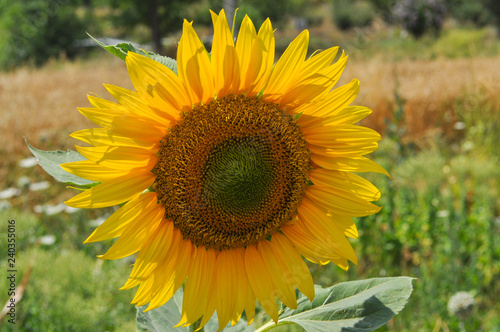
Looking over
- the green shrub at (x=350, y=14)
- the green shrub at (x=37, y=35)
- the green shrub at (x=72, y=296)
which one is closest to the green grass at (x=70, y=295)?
the green shrub at (x=72, y=296)

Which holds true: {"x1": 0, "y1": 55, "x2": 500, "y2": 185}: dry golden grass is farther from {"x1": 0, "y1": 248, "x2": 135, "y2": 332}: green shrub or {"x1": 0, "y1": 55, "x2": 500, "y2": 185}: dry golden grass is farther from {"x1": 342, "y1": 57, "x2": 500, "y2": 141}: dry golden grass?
{"x1": 0, "y1": 248, "x2": 135, "y2": 332}: green shrub

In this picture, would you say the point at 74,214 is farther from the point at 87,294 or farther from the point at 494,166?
the point at 494,166

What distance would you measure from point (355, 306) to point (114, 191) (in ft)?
1.82

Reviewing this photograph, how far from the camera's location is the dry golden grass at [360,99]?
5980 mm

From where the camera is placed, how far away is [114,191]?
2.98ft

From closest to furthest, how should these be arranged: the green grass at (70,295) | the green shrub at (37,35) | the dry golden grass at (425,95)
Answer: the green grass at (70,295) → the dry golden grass at (425,95) → the green shrub at (37,35)

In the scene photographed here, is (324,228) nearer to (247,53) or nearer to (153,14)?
(247,53)

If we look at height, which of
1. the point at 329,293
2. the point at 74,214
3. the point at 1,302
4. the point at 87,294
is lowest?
the point at 74,214

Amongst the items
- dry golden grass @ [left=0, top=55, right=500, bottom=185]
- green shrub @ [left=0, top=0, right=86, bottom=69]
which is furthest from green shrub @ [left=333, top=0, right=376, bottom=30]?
dry golden grass @ [left=0, top=55, right=500, bottom=185]

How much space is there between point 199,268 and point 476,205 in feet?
10.0

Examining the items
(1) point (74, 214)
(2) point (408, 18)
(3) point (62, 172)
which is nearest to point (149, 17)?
(2) point (408, 18)

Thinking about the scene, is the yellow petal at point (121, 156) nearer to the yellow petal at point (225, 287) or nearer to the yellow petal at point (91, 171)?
the yellow petal at point (91, 171)

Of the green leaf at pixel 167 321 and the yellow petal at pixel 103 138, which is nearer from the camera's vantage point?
the yellow petal at pixel 103 138

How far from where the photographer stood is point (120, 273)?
3.24m
